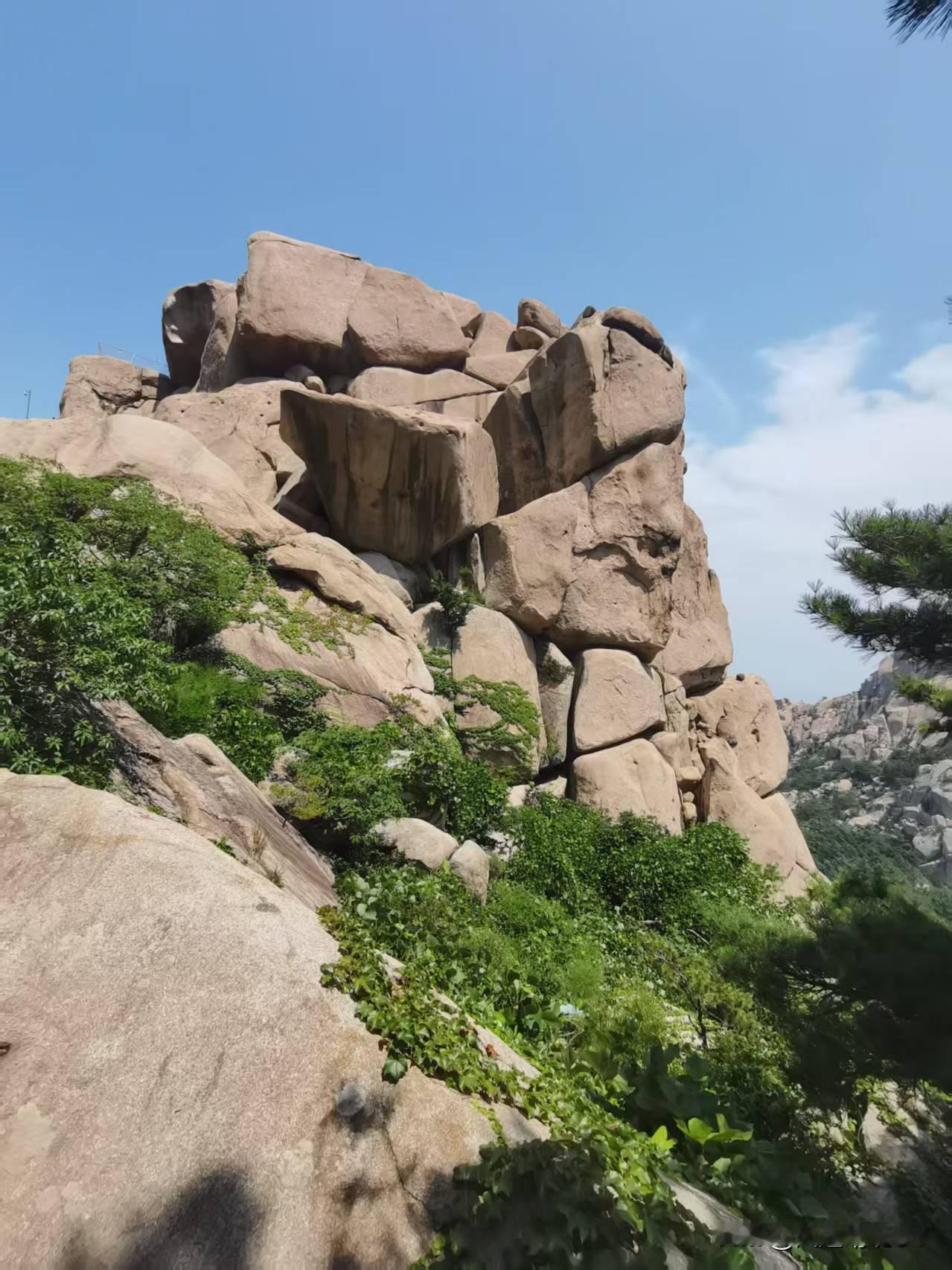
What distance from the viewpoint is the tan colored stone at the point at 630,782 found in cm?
1409

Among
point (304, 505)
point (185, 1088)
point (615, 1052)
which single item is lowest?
point (185, 1088)

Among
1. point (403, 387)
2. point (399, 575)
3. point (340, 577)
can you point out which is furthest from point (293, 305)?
point (340, 577)

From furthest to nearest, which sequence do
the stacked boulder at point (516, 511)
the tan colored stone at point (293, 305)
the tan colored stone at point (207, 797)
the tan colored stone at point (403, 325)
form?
the tan colored stone at point (403, 325), the tan colored stone at point (293, 305), the stacked boulder at point (516, 511), the tan colored stone at point (207, 797)

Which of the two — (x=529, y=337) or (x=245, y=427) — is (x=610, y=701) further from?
(x=529, y=337)

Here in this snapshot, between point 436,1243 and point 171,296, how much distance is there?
27.8 metres

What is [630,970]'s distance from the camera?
8055 millimetres

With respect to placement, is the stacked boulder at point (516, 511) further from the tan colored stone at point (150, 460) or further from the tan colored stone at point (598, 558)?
the tan colored stone at point (150, 460)

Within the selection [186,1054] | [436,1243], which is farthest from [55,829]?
[436,1243]

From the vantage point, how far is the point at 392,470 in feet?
47.6

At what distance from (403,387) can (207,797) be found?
15.9 metres

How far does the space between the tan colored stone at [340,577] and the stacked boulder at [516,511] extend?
0.05 meters

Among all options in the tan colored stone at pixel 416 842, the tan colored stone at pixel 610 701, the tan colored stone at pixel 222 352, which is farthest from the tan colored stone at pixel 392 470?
the tan colored stone at pixel 416 842

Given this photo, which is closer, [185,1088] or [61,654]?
[185,1088]

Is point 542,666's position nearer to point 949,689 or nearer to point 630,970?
point 630,970
